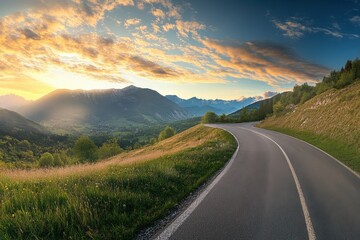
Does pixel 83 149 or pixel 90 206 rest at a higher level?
pixel 90 206

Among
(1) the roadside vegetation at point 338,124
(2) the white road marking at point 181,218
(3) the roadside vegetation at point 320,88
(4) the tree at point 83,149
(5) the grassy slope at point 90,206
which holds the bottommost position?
(4) the tree at point 83,149

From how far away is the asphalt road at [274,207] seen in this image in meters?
6.13

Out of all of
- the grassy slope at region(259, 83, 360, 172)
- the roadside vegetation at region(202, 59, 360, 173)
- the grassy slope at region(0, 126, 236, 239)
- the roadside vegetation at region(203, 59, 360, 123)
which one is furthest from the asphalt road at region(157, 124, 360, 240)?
the roadside vegetation at region(203, 59, 360, 123)

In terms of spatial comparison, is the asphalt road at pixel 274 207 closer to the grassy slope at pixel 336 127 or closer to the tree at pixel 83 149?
the grassy slope at pixel 336 127

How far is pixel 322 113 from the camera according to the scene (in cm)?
3634

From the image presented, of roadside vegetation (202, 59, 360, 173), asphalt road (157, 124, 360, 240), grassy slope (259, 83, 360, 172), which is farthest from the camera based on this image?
roadside vegetation (202, 59, 360, 173)

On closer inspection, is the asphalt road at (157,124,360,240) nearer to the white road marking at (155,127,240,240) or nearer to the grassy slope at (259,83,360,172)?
the white road marking at (155,127,240,240)

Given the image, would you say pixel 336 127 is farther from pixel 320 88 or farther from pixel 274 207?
pixel 320 88

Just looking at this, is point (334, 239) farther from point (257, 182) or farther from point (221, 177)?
point (221, 177)

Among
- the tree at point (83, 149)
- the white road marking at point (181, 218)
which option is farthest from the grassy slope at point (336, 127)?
the tree at point (83, 149)

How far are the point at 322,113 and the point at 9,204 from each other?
1600 inches

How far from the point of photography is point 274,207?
7902 millimetres

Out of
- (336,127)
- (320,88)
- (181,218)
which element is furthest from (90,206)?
(320,88)

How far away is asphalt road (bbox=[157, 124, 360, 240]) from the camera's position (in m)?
6.13
